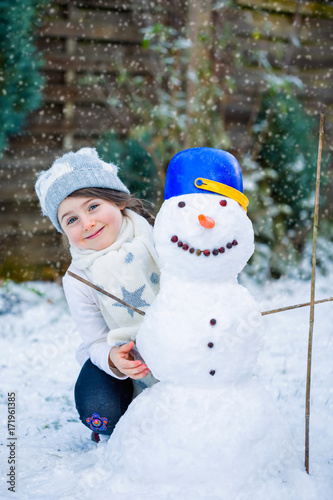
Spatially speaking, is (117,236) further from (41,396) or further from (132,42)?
(132,42)

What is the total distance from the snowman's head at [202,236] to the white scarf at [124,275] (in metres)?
0.26

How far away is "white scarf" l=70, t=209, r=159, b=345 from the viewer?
5.27 ft

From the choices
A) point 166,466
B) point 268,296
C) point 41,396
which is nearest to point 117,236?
point 166,466

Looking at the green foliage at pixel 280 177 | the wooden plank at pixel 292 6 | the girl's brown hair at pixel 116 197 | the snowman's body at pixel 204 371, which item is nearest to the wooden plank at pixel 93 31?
the wooden plank at pixel 292 6

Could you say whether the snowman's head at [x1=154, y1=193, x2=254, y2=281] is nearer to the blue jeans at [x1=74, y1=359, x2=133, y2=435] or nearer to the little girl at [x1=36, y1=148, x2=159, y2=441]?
the little girl at [x1=36, y1=148, x2=159, y2=441]

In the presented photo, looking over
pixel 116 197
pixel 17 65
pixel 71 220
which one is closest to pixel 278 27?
pixel 17 65

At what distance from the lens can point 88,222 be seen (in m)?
1.58

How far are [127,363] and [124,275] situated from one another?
0.25 metres

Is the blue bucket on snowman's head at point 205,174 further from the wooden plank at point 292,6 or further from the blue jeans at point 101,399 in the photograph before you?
the wooden plank at point 292,6

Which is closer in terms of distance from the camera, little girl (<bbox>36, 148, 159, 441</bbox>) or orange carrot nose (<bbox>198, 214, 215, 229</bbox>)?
orange carrot nose (<bbox>198, 214, 215, 229</bbox>)

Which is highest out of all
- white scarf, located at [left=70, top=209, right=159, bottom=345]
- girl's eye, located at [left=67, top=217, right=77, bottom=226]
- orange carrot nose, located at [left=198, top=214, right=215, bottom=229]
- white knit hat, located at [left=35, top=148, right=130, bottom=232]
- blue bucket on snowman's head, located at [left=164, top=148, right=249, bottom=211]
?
blue bucket on snowman's head, located at [left=164, top=148, right=249, bottom=211]

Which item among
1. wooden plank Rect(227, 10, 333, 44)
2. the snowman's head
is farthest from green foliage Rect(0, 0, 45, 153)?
the snowman's head

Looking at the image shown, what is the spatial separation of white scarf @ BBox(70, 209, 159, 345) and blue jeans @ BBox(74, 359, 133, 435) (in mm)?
188

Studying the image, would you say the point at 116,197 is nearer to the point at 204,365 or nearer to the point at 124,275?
the point at 124,275
